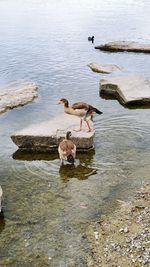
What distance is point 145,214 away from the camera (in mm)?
9844

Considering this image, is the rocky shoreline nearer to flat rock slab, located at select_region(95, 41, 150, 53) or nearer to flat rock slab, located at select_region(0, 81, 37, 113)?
flat rock slab, located at select_region(0, 81, 37, 113)

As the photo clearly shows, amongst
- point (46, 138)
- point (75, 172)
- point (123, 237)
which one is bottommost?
point (75, 172)

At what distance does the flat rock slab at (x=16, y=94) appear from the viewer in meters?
18.2

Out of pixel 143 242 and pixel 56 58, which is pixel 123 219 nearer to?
pixel 143 242

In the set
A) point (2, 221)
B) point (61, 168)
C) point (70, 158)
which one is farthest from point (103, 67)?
point (2, 221)

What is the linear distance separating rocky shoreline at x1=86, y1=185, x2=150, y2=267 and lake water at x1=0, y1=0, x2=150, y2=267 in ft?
1.02

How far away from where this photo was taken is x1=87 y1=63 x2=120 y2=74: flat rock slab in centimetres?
2351

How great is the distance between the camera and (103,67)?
24.1m

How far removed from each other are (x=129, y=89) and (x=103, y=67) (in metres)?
5.33

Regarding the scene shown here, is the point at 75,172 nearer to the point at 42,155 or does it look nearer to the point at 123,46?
the point at 42,155

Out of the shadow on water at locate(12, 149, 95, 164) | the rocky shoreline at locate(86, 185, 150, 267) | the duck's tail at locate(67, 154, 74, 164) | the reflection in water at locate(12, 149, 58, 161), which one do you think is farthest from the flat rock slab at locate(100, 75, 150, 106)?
the rocky shoreline at locate(86, 185, 150, 267)

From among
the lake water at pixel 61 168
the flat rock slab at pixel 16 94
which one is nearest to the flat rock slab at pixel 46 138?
the lake water at pixel 61 168

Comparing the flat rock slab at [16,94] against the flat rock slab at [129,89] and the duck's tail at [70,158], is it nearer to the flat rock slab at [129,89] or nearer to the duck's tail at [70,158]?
the flat rock slab at [129,89]

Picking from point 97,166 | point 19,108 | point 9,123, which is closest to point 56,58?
point 19,108
